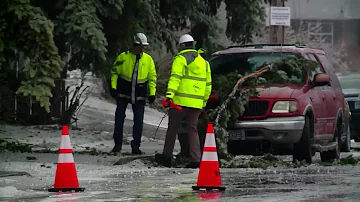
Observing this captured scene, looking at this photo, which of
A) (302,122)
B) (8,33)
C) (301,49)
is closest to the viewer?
(8,33)

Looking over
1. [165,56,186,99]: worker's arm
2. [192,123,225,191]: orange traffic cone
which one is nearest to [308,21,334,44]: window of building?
[165,56,186,99]: worker's arm

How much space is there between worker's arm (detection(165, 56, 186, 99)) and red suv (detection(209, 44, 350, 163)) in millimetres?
1286

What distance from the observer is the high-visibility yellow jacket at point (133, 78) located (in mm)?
15680

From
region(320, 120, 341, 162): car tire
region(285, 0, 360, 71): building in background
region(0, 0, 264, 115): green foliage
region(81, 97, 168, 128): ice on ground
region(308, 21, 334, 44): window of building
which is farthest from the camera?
region(285, 0, 360, 71): building in background

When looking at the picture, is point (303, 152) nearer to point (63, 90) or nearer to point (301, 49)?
point (301, 49)

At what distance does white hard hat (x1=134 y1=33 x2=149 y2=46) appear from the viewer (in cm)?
1503

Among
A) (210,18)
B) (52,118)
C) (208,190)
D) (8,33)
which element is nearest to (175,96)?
(8,33)

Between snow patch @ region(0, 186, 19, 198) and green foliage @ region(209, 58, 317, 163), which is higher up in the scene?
green foliage @ region(209, 58, 317, 163)

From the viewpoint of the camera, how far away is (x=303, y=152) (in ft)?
47.8

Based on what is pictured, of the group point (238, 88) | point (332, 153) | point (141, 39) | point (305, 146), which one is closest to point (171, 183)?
point (238, 88)

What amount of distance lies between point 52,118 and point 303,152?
7471 millimetres

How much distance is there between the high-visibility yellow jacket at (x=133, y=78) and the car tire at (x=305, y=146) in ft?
8.38

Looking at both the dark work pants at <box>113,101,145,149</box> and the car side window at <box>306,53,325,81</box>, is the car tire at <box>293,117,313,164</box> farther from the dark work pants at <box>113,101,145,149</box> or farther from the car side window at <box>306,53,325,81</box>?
the dark work pants at <box>113,101,145,149</box>

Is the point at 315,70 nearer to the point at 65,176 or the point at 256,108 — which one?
the point at 256,108
